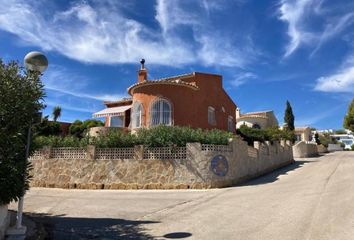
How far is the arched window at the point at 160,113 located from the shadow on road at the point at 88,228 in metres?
16.5

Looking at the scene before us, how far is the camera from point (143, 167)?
19.2 metres

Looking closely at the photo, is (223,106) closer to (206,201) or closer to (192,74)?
(192,74)

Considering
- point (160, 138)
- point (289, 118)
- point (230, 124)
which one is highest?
point (289, 118)

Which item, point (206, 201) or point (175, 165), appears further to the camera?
point (175, 165)

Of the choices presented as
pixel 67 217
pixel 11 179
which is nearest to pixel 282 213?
pixel 67 217

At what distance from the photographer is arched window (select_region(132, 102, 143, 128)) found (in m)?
28.0

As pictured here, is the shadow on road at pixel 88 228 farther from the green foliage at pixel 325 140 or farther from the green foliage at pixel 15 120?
the green foliage at pixel 325 140

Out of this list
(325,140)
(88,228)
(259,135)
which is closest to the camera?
(88,228)

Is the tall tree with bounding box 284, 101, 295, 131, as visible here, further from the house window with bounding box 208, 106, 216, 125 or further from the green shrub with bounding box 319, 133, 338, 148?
the house window with bounding box 208, 106, 216, 125

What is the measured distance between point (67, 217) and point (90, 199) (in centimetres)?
403

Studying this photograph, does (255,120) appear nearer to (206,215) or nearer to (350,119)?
(350,119)

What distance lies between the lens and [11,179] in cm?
755

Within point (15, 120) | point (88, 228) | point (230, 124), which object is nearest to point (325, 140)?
point (230, 124)

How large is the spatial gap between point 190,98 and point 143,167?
10414 millimetres
